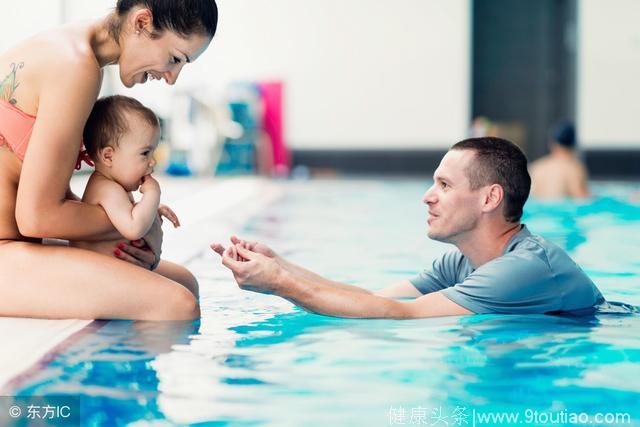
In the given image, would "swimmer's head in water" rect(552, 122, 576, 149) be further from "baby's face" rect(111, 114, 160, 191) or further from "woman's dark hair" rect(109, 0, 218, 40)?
"woman's dark hair" rect(109, 0, 218, 40)

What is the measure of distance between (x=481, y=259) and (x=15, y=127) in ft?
5.65

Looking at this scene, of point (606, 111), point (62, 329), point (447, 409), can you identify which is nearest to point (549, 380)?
point (447, 409)

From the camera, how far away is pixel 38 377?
270cm

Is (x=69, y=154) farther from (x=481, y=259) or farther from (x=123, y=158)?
(x=481, y=259)

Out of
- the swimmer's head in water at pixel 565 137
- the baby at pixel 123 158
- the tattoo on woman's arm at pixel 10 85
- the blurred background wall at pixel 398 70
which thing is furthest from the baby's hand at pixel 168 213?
the blurred background wall at pixel 398 70

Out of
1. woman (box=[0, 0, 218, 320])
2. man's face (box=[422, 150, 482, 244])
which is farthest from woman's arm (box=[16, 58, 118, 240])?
man's face (box=[422, 150, 482, 244])

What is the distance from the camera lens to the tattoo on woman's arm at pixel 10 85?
3314mm

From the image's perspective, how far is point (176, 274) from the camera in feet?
13.2

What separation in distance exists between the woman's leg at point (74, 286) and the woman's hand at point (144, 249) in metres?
0.18

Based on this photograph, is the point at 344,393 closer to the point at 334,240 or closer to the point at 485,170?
the point at 485,170

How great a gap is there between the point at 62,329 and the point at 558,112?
560 inches

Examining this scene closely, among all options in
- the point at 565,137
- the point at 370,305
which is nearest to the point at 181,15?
the point at 370,305

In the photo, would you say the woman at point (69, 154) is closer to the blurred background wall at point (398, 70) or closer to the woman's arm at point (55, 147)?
the woman's arm at point (55, 147)

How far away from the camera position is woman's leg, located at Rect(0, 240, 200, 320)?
11.0 ft
